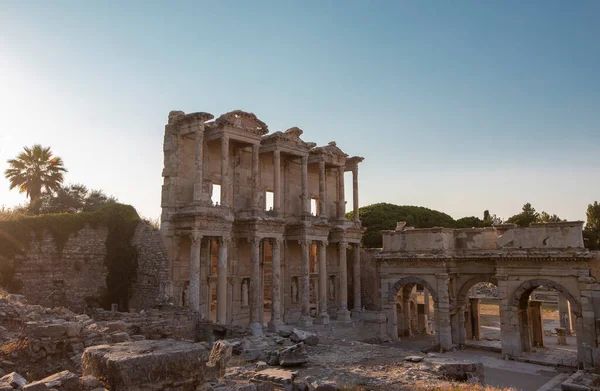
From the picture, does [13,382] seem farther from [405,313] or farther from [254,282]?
[405,313]

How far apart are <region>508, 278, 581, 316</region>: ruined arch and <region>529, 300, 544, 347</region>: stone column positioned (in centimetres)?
269

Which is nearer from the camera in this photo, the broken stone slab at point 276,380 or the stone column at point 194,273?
the broken stone slab at point 276,380

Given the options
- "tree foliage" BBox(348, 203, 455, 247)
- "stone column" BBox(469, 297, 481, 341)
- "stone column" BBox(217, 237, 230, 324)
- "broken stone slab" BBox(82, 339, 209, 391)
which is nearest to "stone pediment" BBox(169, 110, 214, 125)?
"stone column" BBox(217, 237, 230, 324)

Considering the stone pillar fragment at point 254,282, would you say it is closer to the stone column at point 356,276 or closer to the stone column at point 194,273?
the stone column at point 194,273

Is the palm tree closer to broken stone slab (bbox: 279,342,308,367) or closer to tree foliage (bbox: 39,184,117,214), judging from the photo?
tree foliage (bbox: 39,184,117,214)

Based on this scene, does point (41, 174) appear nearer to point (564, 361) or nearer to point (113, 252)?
point (113, 252)

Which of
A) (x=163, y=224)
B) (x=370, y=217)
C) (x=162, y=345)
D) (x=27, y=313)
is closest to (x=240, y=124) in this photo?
(x=163, y=224)

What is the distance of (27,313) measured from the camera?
46.3 feet

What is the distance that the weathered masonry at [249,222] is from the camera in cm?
2311

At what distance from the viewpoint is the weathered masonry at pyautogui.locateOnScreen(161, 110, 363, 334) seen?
23109 mm

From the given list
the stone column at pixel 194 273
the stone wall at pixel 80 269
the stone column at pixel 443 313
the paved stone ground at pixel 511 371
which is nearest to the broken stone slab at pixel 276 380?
the paved stone ground at pixel 511 371

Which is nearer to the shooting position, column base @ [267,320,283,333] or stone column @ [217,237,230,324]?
stone column @ [217,237,230,324]

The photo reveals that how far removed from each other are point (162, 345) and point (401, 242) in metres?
19.6

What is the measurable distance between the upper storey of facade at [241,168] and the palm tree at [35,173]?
440 inches
